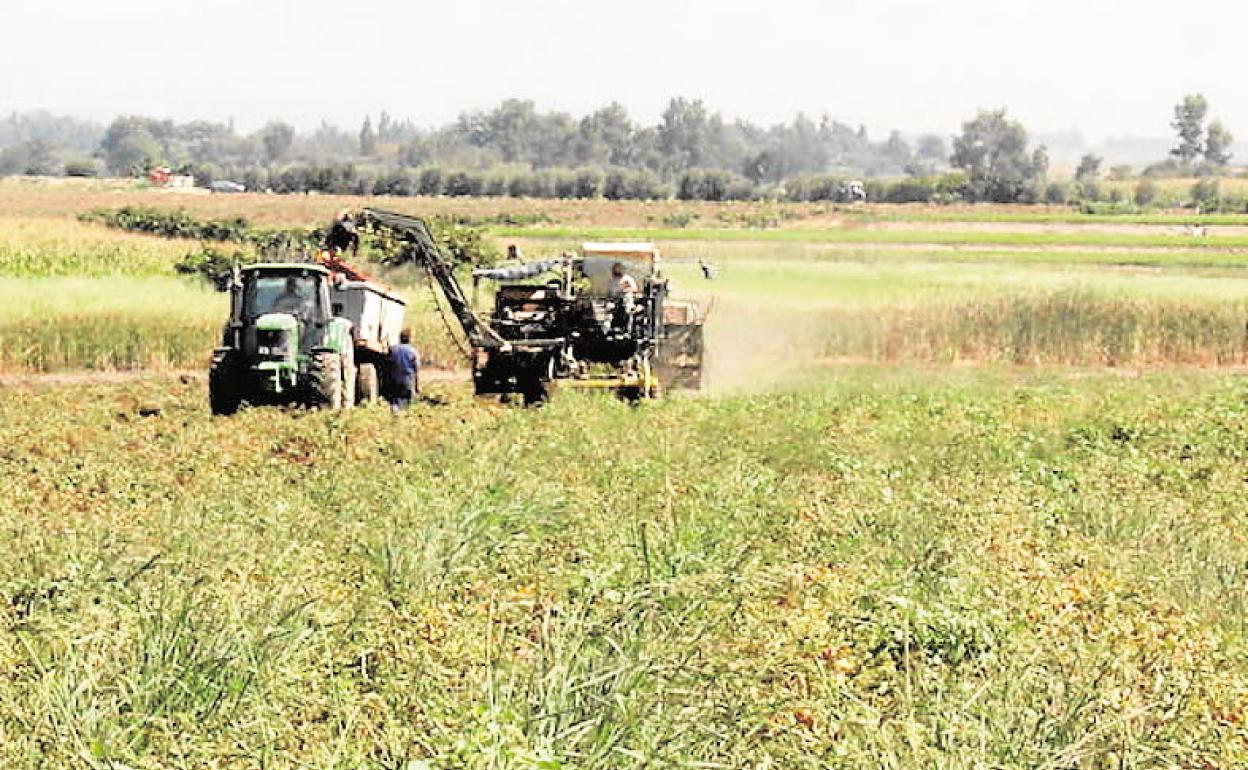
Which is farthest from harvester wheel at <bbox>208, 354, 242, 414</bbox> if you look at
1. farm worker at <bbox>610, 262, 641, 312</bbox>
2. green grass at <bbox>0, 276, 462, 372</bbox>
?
green grass at <bbox>0, 276, 462, 372</bbox>

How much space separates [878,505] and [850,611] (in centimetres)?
317

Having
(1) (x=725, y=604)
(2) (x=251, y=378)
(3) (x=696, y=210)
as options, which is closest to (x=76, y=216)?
(3) (x=696, y=210)

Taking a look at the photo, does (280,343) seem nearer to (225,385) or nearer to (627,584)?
(225,385)

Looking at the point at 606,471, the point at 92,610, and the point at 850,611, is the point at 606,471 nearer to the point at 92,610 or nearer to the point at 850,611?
the point at 850,611

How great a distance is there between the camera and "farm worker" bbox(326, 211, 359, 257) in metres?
22.3

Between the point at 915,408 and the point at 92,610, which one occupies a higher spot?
the point at 92,610

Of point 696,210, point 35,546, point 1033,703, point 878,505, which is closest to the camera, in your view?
point 1033,703

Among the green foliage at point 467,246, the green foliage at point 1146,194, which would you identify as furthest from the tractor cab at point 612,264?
the green foliage at point 1146,194

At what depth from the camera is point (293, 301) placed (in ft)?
67.2

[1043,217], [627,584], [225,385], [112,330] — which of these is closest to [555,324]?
[225,385]

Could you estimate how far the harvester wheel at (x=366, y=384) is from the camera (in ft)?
73.3

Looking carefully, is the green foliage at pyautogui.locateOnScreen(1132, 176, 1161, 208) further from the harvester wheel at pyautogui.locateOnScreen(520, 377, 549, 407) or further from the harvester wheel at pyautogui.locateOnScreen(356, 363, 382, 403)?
the harvester wheel at pyautogui.locateOnScreen(356, 363, 382, 403)

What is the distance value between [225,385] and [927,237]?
171 ft

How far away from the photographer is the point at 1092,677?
698 centimetres
